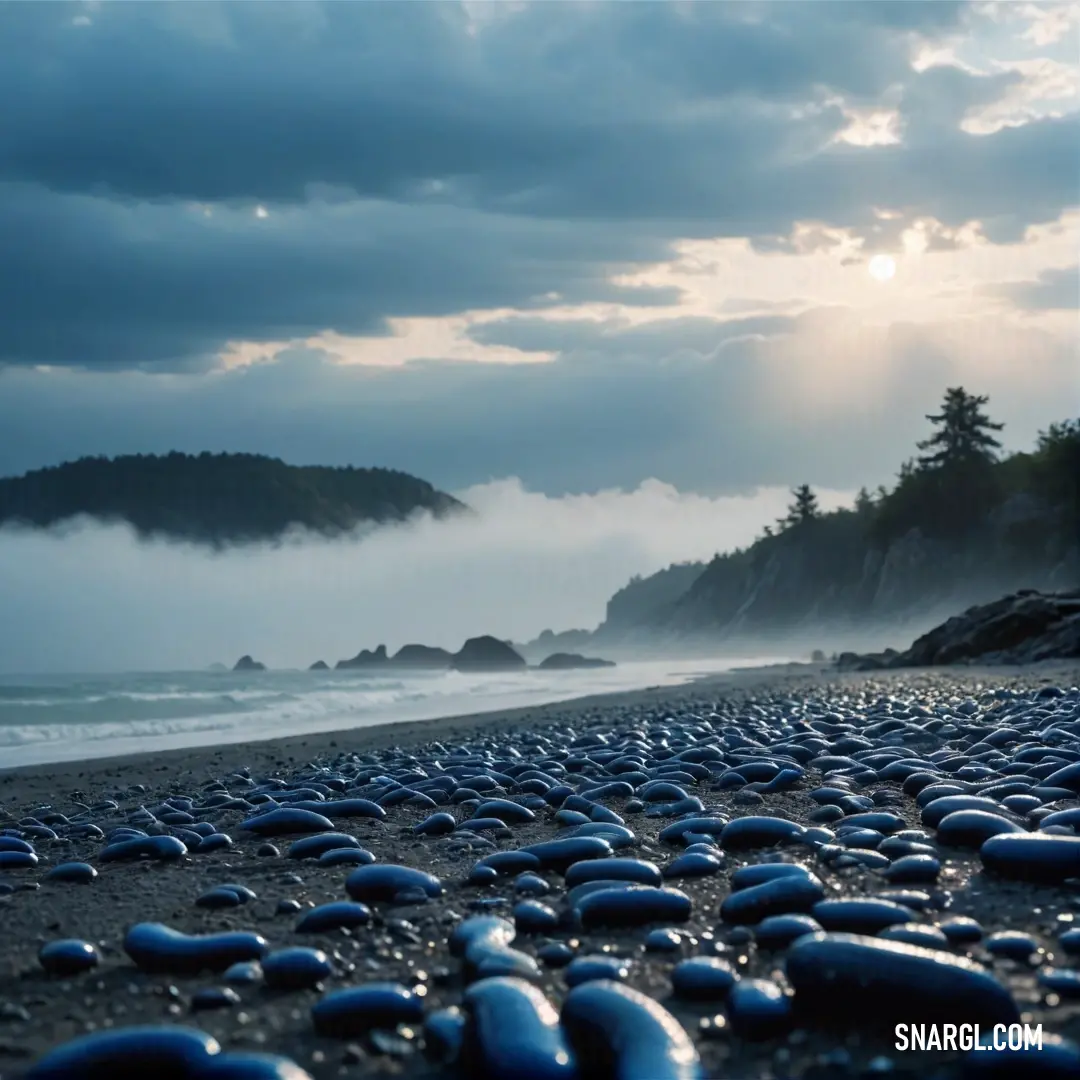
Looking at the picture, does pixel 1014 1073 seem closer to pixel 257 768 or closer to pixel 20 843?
pixel 20 843

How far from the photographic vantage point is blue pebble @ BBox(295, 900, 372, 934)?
2545mm

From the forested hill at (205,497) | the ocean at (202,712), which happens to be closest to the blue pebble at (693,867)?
the ocean at (202,712)

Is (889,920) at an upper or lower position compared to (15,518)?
lower

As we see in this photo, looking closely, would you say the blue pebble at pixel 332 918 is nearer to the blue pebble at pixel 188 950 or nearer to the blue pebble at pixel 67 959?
the blue pebble at pixel 188 950

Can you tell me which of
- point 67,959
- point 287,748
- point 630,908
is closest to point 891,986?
point 630,908

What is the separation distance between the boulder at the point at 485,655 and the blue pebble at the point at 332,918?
47344mm

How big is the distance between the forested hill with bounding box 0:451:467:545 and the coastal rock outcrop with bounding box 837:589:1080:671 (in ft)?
266

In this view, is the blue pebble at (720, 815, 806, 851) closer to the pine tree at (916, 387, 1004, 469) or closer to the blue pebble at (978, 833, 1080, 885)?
the blue pebble at (978, 833, 1080, 885)

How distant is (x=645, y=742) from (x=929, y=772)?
2.82 m

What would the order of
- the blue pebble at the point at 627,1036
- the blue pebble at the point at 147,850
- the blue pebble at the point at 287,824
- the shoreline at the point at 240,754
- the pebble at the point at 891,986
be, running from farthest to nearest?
the shoreline at the point at 240,754 → the blue pebble at the point at 287,824 → the blue pebble at the point at 147,850 → the pebble at the point at 891,986 → the blue pebble at the point at 627,1036

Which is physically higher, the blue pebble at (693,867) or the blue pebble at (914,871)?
the blue pebble at (914,871)

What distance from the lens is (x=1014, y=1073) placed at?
→ 1.65 meters

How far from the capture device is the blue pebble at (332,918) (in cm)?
254

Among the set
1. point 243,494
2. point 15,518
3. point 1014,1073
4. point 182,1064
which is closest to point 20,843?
point 182,1064
